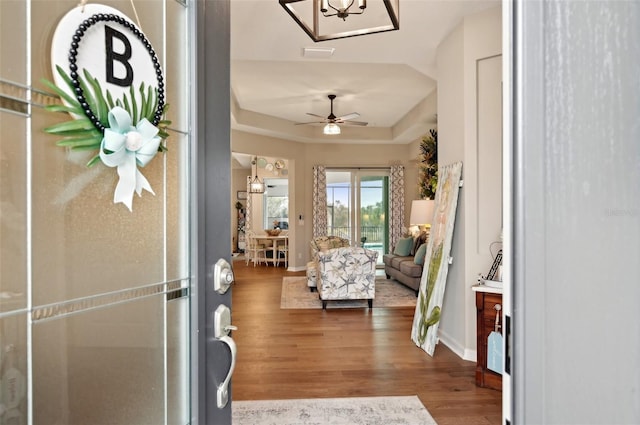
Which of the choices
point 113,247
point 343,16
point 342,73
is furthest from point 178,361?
point 342,73

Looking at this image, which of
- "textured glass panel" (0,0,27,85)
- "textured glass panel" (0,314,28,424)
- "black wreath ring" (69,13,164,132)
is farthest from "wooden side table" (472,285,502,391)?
"textured glass panel" (0,0,27,85)

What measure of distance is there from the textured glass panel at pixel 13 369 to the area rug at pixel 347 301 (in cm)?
489

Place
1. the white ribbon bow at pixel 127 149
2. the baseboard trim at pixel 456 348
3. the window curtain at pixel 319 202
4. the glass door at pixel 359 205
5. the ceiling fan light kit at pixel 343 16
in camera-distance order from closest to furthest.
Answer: the white ribbon bow at pixel 127 149 → the ceiling fan light kit at pixel 343 16 → the baseboard trim at pixel 456 348 → the window curtain at pixel 319 202 → the glass door at pixel 359 205

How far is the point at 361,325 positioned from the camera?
456 cm

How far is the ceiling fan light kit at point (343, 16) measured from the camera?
2697mm

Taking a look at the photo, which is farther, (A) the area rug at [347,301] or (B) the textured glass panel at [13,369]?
(A) the area rug at [347,301]

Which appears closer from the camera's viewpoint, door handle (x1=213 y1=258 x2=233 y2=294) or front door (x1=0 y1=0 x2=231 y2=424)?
front door (x1=0 y1=0 x2=231 y2=424)

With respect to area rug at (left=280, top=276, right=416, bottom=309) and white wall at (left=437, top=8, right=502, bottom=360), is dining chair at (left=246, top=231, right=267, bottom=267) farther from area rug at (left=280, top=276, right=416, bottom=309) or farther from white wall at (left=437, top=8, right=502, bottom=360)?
white wall at (left=437, top=8, right=502, bottom=360)

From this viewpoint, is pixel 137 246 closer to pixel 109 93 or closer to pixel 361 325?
pixel 109 93

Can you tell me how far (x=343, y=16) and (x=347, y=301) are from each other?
4045 mm

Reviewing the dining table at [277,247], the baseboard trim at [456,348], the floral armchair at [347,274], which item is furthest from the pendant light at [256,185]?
the baseboard trim at [456,348]

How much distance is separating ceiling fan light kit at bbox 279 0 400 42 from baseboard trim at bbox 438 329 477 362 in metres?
2.73

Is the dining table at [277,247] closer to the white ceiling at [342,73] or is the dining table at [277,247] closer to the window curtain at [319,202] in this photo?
the window curtain at [319,202]

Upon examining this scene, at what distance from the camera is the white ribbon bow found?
788 millimetres
